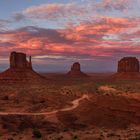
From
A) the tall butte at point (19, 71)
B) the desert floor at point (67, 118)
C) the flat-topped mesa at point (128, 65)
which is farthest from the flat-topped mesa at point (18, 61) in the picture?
the desert floor at point (67, 118)

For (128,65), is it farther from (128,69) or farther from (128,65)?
(128,69)

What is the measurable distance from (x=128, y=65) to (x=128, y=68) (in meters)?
1.77

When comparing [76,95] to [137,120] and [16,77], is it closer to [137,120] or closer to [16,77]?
[137,120]

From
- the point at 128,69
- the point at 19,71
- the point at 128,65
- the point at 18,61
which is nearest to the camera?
the point at 19,71

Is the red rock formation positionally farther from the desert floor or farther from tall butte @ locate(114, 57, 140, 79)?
the desert floor

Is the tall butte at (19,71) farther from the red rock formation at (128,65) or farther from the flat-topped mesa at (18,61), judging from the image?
the red rock formation at (128,65)

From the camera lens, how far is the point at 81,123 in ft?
167

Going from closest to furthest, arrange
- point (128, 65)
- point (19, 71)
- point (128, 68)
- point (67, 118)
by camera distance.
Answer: point (67, 118), point (19, 71), point (128, 68), point (128, 65)

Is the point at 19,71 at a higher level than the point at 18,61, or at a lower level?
lower

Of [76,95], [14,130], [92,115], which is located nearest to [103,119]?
[92,115]

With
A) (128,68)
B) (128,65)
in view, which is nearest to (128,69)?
(128,68)

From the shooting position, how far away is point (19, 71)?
136m

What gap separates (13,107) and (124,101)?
79.0 ft

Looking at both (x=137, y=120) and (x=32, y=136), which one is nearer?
(x=32, y=136)
